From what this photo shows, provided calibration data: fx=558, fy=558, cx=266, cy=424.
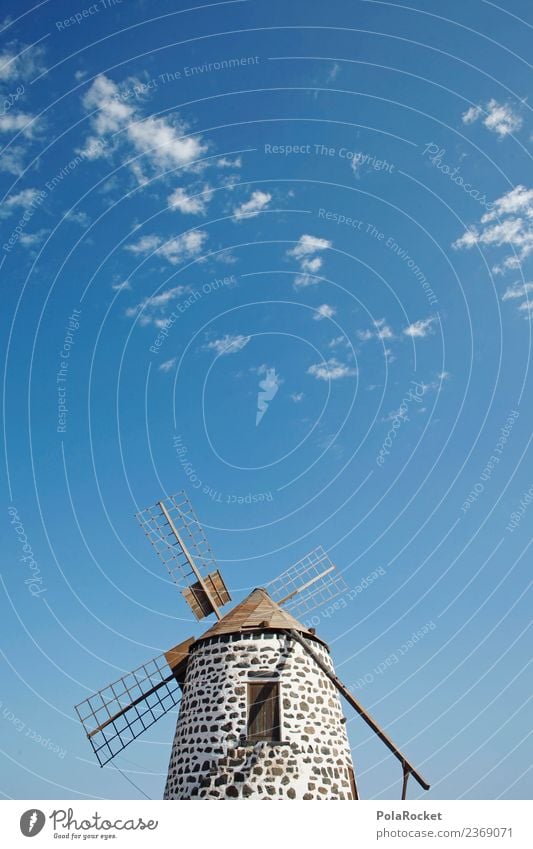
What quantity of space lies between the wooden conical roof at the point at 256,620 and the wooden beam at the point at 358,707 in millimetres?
498

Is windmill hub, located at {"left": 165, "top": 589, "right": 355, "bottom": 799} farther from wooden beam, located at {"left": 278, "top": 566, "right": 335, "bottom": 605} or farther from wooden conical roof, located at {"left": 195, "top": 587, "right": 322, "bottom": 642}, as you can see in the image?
wooden beam, located at {"left": 278, "top": 566, "right": 335, "bottom": 605}

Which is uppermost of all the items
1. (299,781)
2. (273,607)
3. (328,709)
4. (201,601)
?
(201,601)

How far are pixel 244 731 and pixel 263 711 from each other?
0.68 metres

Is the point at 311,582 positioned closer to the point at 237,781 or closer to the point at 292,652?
the point at 292,652

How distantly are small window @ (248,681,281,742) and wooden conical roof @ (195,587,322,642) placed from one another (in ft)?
5.11

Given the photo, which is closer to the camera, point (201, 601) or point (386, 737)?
point (386, 737)

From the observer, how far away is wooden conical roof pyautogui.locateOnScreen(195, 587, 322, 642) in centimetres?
1612

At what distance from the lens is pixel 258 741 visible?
1408 cm
